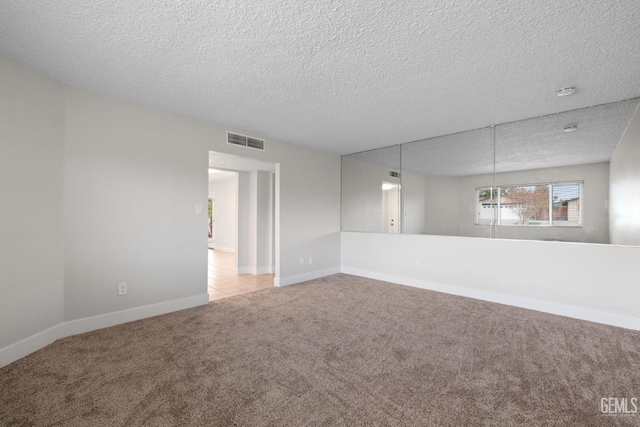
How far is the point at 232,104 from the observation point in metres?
3.29

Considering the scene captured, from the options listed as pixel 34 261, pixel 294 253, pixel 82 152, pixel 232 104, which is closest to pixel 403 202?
pixel 294 253

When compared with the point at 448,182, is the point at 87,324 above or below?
below

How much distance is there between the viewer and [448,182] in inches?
181

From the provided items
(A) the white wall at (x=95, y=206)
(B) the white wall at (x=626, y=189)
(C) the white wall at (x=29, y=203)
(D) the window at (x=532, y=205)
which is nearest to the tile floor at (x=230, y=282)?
(A) the white wall at (x=95, y=206)

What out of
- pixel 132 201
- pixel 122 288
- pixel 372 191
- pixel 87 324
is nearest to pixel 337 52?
pixel 132 201

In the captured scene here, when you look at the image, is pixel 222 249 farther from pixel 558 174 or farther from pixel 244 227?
pixel 558 174

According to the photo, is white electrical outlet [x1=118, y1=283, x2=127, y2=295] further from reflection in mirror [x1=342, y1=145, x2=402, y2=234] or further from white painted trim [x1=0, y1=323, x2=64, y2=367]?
reflection in mirror [x1=342, y1=145, x2=402, y2=234]

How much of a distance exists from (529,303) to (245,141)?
4.69m

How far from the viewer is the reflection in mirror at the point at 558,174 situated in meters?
3.34

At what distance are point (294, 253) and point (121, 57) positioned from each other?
3.71 meters

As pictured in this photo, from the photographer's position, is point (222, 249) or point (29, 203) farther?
point (222, 249)

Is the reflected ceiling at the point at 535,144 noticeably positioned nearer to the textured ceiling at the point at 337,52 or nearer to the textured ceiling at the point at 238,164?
the textured ceiling at the point at 337,52

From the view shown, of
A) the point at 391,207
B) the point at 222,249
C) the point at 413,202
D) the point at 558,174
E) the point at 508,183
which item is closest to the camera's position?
the point at 558,174

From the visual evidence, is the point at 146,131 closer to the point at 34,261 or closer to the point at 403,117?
the point at 34,261
